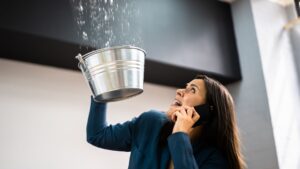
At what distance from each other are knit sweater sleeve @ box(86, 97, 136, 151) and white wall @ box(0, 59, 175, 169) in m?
0.82

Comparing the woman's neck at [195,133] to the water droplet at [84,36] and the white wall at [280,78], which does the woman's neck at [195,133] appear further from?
the white wall at [280,78]

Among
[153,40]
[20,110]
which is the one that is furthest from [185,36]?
[20,110]

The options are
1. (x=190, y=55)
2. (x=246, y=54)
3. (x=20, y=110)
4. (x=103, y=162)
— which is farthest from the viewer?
(x=246, y=54)

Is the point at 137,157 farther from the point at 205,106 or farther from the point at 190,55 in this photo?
the point at 190,55

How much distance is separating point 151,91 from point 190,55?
1.17ft

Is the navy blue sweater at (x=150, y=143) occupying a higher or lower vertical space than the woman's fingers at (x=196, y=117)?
lower

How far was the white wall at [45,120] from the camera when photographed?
6.73 feet

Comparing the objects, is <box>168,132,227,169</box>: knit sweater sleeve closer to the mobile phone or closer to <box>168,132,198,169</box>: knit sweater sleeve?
<box>168,132,198,169</box>: knit sweater sleeve

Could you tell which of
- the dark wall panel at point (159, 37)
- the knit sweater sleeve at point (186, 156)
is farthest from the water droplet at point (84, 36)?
the knit sweater sleeve at point (186, 156)

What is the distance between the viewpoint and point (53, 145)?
7.09 feet

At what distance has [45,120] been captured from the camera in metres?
2.17

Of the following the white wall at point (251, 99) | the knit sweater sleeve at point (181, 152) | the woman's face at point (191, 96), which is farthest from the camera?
the white wall at point (251, 99)

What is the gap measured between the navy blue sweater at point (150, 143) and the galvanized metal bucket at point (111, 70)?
13 centimetres

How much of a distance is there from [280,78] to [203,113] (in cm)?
160
